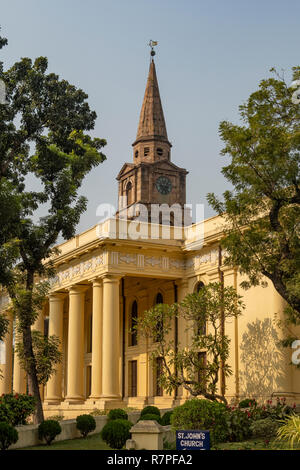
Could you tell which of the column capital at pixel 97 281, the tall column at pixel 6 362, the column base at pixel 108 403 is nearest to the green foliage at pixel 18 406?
the column base at pixel 108 403

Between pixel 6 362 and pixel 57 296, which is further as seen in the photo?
pixel 6 362

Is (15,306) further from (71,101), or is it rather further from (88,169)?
(71,101)

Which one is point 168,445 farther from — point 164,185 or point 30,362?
point 164,185

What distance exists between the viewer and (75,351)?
34.7 meters

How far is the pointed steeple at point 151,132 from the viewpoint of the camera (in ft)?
179

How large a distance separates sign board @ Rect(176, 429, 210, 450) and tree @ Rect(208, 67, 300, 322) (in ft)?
21.3

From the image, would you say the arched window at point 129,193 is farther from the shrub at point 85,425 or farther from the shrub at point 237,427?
the shrub at point 237,427

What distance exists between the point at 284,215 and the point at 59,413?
19.4 meters

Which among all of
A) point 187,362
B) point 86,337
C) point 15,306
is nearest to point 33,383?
point 15,306

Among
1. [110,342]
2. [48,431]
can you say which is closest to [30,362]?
[48,431]

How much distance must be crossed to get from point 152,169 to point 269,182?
120 ft

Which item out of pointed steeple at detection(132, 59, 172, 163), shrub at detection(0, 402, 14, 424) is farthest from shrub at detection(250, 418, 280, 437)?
pointed steeple at detection(132, 59, 172, 163)

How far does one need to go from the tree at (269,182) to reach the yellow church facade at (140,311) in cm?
774

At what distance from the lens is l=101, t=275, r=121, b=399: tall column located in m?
30.8
